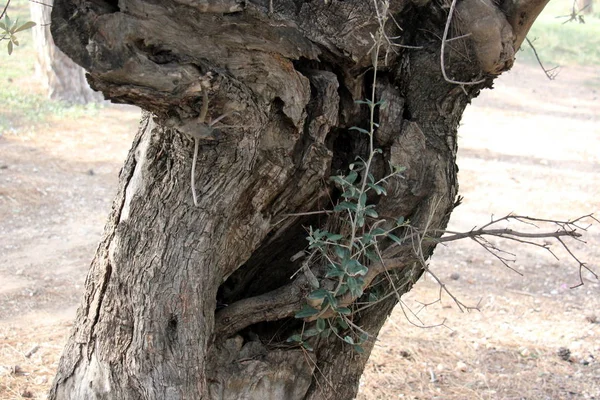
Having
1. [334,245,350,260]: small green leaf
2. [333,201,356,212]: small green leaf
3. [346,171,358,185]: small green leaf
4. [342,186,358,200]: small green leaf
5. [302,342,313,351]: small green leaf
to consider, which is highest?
[346,171,358,185]: small green leaf

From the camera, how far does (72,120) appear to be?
9562 millimetres

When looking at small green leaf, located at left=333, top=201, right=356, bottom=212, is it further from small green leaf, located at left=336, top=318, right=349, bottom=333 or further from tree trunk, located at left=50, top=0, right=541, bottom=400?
small green leaf, located at left=336, top=318, right=349, bottom=333

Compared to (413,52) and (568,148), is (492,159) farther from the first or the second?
(413,52)

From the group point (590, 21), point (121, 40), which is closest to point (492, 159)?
point (121, 40)

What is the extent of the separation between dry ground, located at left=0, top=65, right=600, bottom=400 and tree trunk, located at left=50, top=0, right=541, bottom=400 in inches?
29.4

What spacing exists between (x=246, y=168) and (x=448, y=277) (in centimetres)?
351

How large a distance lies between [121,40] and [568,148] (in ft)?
28.4

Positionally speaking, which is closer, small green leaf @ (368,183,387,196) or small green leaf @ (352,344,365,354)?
small green leaf @ (368,183,387,196)

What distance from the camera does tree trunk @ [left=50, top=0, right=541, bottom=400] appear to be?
87.7 inches

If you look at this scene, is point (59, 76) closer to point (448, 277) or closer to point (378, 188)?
point (448, 277)

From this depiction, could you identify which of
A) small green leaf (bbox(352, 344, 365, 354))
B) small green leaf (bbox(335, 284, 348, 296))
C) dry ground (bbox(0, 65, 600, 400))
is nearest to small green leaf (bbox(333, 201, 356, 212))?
A: small green leaf (bbox(335, 284, 348, 296))

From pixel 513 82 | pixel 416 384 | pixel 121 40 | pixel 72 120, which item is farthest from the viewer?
pixel 513 82

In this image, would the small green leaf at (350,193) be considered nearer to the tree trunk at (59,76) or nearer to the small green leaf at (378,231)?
the small green leaf at (378,231)

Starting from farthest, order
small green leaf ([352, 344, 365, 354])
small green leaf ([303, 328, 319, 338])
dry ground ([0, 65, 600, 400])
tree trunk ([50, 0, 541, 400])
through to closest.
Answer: dry ground ([0, 65, 600, 400]) → small green leaf ([352, 344, 365, 354]) → small green leaf ([303, 328, 319, 338]) → tree trunk ([50, 0, 541, 400])
